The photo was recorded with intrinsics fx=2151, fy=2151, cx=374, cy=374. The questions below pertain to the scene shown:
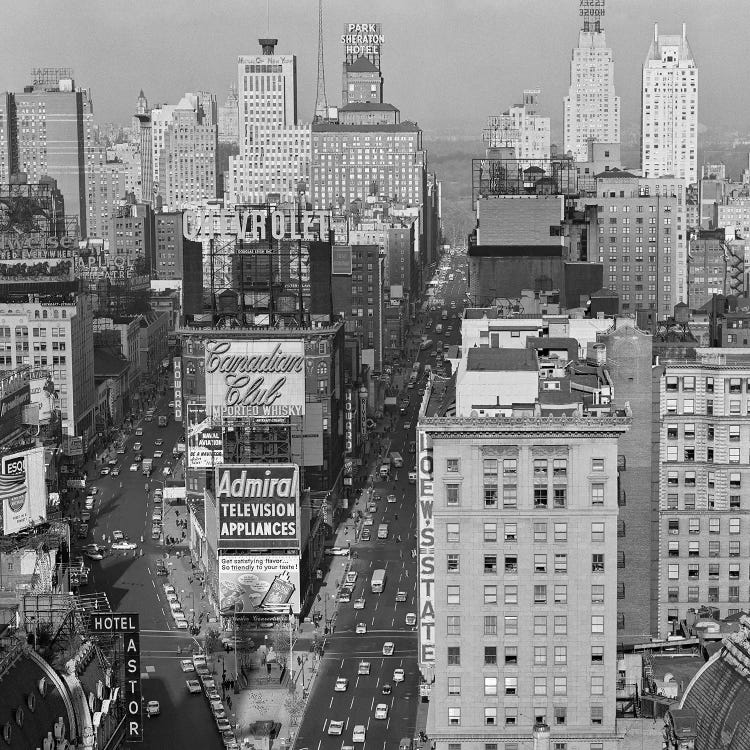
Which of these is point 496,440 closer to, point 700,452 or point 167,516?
point 700,452

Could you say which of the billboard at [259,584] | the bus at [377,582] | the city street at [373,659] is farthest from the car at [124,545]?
the billboard at [259,584]

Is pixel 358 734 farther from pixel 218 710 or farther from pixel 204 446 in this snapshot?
pixel 204 446

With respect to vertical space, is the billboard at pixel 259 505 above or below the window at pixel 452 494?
below

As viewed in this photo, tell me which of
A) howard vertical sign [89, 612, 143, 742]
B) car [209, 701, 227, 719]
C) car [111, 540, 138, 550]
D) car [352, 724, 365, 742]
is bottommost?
car [352, 724, 365, 742]

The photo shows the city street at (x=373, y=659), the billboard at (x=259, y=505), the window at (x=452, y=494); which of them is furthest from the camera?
the billboard at (x=259, y=505)

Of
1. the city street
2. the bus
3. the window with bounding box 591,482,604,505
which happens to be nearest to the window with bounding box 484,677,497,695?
the window with bounding box 591,482,604,505

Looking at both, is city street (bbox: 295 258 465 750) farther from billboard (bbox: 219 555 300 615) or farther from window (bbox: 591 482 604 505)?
window (bbox: 591 482 604 505)

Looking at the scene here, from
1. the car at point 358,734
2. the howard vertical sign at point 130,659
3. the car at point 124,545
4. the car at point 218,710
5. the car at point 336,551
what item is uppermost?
the howard vertical sign at point 130,659

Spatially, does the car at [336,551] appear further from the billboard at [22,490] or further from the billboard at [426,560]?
the billboard at [426,560]
